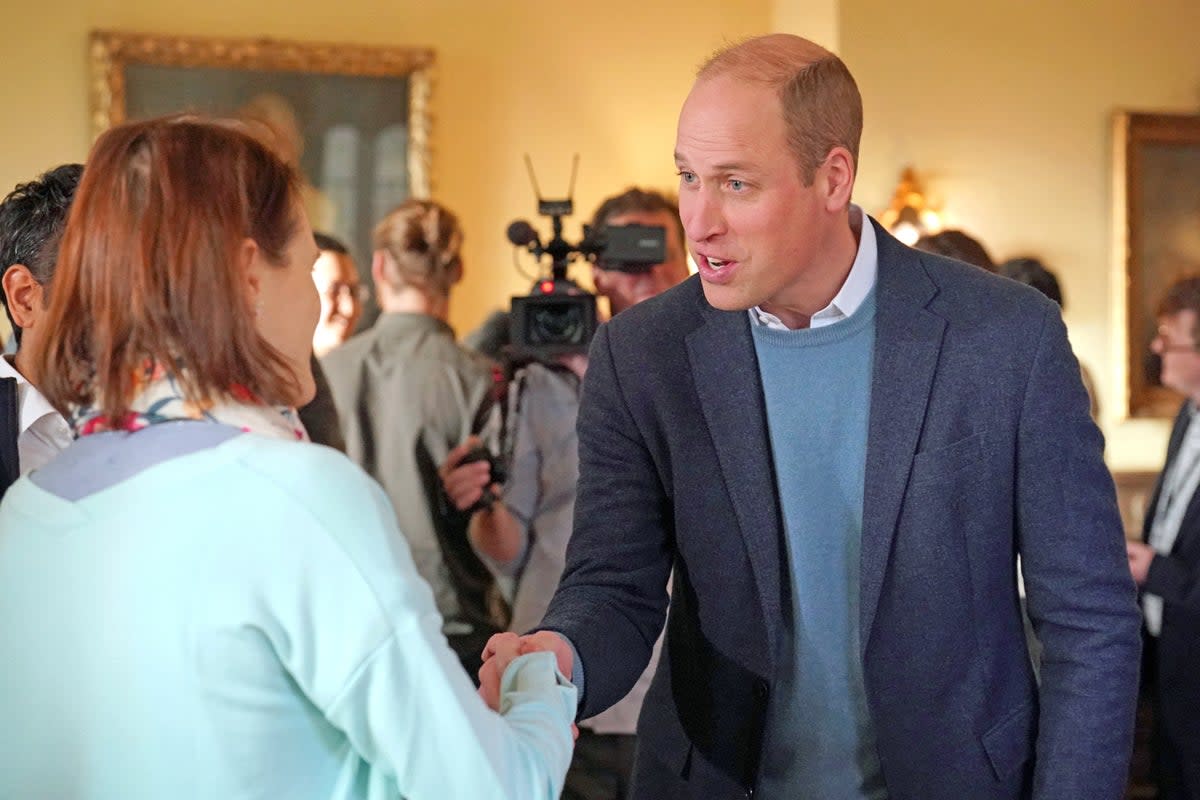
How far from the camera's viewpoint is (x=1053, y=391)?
1922mm

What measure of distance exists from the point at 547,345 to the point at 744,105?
53.5 inches

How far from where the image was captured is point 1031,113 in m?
6.45

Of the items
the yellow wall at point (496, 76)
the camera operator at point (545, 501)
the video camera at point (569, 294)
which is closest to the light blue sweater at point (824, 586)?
the video camera at point (569, 294)

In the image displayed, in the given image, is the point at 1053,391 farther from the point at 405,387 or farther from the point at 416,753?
the point at 405,387

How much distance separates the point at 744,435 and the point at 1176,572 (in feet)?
6.95

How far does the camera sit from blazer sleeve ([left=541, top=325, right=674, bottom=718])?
2.07 m

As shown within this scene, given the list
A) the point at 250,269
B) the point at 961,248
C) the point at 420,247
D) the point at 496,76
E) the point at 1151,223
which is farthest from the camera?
the point at 496,76

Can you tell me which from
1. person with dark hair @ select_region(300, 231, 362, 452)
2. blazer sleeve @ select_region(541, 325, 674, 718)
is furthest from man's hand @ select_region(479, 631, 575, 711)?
person with dark hair @ select_region(300, 231, 362, 452)

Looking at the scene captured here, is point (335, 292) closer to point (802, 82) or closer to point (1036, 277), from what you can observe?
point (1036, 277)

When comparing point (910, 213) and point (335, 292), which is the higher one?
point (910, 213)

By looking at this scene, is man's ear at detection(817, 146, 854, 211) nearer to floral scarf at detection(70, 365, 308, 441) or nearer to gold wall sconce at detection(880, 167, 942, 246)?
floral scarf at detection(70, 365, 308, 441)

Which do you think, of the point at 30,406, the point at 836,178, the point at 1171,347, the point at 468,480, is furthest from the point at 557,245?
the point at 1171,347

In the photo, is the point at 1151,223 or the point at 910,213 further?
the point at 1151,223

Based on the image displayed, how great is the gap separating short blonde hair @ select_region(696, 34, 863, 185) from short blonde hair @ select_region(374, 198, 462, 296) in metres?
2.10
